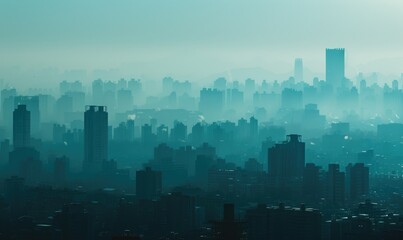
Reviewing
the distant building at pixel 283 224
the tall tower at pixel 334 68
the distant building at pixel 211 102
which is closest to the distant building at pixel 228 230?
the distant building at pixel 283 224

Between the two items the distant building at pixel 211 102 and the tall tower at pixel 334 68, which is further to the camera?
the tall tower at pixel 334 68

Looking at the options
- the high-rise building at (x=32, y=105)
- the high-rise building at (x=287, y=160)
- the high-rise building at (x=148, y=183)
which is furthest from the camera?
the high-rise building at (x=32, y=105)

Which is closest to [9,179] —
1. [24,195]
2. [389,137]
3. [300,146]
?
[24,195]

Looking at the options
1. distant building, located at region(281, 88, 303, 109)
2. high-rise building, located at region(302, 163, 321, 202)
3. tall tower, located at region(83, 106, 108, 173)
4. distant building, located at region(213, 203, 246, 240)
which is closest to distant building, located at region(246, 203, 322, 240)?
distant building, located at region(213, 203, 246, 240)

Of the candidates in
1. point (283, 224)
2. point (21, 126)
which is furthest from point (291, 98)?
point (283, 224)

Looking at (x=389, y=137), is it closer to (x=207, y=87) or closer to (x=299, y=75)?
(x=207, y=87)

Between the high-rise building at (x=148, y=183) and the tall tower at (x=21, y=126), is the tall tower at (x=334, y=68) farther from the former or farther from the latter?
the high-rise building at (x=148, y=183)

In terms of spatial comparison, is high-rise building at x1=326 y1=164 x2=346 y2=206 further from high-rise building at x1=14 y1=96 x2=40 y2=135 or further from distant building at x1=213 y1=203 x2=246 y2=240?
high-rise building at x1=14 y1=96 x2=40 y2=135
